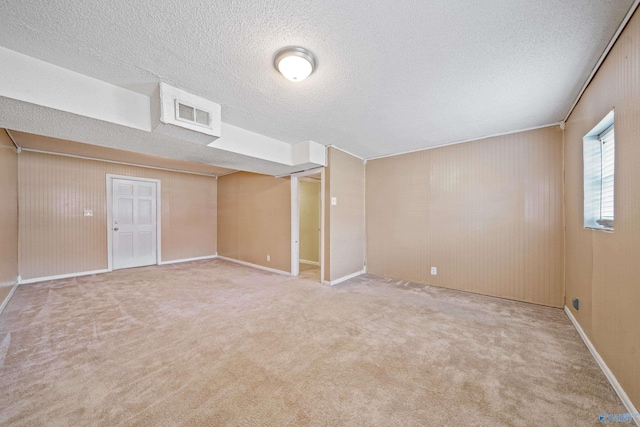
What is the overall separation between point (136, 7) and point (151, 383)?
250 centimetres

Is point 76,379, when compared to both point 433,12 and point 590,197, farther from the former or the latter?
point 590,197

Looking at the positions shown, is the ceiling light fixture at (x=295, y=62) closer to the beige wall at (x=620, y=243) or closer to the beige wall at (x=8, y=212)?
the beige wall at (x=620, y=243)

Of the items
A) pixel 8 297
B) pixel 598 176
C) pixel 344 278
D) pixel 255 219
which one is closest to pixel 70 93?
pixel 8 297

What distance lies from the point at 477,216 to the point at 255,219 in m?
4.60

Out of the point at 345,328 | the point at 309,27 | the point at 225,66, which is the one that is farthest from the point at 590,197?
the point at 225,66

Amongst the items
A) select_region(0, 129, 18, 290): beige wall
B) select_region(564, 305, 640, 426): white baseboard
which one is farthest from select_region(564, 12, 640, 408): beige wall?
select_region(0, 129, 18, 290): beige wall

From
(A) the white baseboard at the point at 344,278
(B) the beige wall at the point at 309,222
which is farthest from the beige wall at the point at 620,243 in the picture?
(B) the beige wall at the point at 309,222

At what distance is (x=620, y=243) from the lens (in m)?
1.68

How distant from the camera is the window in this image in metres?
2.12

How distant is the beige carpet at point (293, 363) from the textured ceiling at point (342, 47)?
2469 mm

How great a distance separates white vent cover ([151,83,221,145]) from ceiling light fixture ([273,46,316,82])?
1.03m

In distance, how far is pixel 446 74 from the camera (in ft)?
6.88

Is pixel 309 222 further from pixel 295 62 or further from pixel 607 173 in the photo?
pixel 607 173

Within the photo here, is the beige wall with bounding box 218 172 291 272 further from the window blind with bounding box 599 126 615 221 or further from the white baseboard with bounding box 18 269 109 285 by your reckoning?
the window blind with bounding box 599 126 615 221
